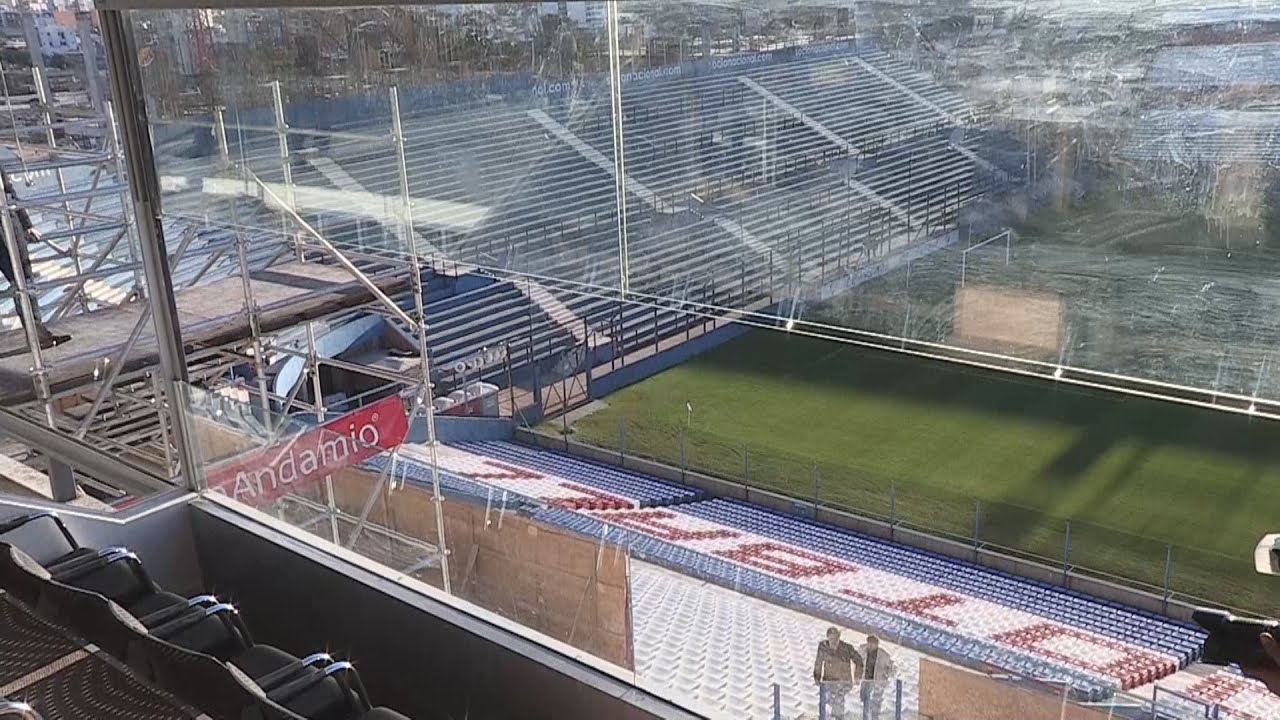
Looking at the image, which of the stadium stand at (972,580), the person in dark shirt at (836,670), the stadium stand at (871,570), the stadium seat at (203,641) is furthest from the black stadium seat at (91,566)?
the stadium stand at (972,580)

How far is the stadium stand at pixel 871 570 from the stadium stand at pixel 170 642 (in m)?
2.57

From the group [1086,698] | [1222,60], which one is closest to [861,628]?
[1086,698]

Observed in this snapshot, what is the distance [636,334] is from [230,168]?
845 cm

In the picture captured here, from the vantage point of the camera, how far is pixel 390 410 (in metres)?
2.61

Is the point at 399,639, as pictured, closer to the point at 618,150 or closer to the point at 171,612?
the point at 171,612

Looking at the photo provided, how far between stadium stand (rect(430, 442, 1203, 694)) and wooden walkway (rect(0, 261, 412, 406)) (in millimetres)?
938

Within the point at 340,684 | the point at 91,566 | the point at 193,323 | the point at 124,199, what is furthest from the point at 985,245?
the point at 193,323

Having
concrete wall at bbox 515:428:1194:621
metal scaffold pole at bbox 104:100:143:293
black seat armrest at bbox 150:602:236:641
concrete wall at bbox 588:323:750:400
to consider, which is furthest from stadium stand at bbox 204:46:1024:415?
concrete wall at bbox 588:323:750:400

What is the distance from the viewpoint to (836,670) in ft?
4.36

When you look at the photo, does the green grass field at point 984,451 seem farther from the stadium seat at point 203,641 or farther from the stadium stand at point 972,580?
the stadium seat at point 203,641

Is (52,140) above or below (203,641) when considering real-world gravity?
above

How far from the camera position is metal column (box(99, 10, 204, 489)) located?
5.96 feet

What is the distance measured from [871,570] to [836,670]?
5.62 meters

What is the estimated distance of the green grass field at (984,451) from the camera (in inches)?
300
